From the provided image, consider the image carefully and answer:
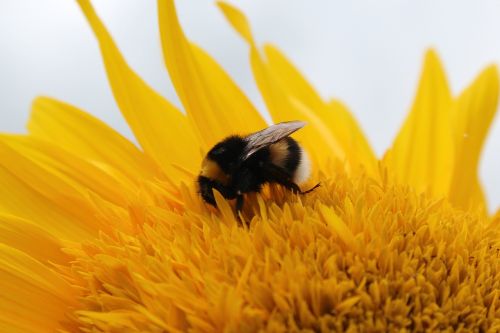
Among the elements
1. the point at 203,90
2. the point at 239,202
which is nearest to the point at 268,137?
the point at 239,202

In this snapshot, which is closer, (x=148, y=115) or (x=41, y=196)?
(x=41, y=196)

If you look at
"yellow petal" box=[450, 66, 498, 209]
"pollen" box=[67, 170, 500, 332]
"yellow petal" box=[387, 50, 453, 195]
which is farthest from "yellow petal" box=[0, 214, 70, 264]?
"yellow petal" box=[450, 66, 498, 209]

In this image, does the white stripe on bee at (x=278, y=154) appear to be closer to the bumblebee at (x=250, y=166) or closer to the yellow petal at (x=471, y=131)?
the bumblebee at (x=250, y=166)

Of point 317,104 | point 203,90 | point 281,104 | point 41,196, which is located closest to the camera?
point 41,196

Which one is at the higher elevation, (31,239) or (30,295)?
(31,239)

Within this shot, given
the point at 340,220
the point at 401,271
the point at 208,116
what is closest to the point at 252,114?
the point at 208,116

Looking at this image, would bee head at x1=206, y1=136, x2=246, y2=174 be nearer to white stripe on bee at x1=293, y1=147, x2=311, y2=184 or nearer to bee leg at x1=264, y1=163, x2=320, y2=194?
bee leg at x1=264, y1=163, x2=320, y2=194

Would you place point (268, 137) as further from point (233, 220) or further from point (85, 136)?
point (85, 136)
